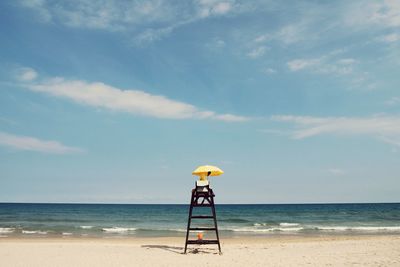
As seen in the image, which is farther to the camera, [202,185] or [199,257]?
[202,185]

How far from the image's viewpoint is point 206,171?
13648mm

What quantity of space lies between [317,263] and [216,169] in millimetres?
4645

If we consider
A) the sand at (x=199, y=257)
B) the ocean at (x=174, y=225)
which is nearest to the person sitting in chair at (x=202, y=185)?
the sand at (x=199, y=257)

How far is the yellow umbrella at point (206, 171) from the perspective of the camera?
13648mm

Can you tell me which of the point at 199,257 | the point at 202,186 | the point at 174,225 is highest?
the point at 202,186

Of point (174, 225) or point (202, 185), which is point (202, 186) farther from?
point (174, 225)

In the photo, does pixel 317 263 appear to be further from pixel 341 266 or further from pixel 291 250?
pixel 291 250

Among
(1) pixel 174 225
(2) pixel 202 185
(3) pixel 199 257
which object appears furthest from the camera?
(1) pixel 174 225

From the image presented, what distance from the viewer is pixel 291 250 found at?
15.4 meters

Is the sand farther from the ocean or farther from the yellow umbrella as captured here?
the ocean

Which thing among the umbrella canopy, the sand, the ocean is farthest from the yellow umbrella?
the ocean

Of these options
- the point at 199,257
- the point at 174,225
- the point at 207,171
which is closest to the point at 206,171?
the point at 207,171

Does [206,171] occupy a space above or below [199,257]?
above

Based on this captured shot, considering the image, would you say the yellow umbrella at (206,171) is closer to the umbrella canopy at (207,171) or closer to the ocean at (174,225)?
the umbrella canopy at (207,171)
